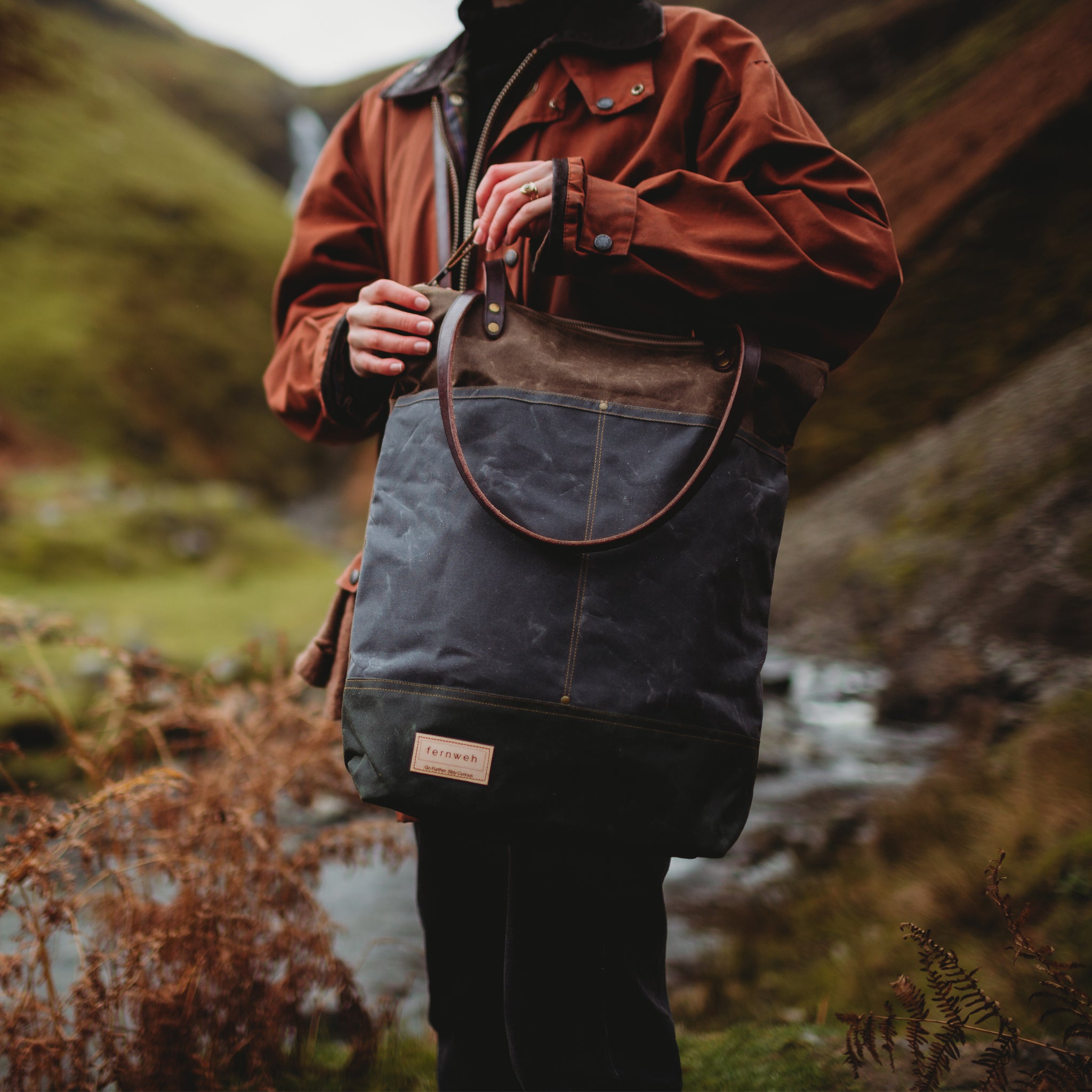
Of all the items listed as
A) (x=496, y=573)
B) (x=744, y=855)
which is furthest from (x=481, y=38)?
(x=744, y=855)

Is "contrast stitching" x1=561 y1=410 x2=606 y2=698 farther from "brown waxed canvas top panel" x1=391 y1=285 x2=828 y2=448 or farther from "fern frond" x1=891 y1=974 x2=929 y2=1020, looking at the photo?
"fern frond" x1=891 y1=974 x2=929 y2=1020

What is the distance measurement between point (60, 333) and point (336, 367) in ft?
80.7

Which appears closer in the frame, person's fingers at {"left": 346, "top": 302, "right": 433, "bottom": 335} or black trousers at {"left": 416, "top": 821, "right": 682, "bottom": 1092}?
person's fingers at {"left": 346, "top": 302, "right": 433, "bottom": 335}

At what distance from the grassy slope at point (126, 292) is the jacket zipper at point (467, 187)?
2037 centimetres

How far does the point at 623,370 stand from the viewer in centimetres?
131

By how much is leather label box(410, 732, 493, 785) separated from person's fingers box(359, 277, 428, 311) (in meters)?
0.76

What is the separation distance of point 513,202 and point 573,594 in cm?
70

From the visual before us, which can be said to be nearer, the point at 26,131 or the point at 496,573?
the point at 496,573

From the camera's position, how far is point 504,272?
1347 millimetres

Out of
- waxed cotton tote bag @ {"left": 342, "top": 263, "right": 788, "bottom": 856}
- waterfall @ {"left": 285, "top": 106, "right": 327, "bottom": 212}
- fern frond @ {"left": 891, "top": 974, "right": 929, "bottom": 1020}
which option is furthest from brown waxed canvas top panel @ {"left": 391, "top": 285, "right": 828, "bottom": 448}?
waterfall @ {"left": 285, "top": 106, "right": 327, "bottom": 212}

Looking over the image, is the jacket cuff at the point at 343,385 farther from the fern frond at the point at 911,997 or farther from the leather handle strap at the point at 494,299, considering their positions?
the fern frond at the point at 911,997

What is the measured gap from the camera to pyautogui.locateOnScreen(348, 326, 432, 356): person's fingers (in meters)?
1.38

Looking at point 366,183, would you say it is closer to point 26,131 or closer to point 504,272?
point 504,272

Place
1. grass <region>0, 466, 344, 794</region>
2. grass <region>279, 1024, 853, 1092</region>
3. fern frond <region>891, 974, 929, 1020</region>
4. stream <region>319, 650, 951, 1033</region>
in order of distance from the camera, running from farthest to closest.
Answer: grass <region>0, 466, 344, 794</region>, stream <region>319, 650, 951, 1033</region>, grass <region>279, 1024, 853, 1092</region>, fern frond <region>891, 974, 929, 1020</region>
